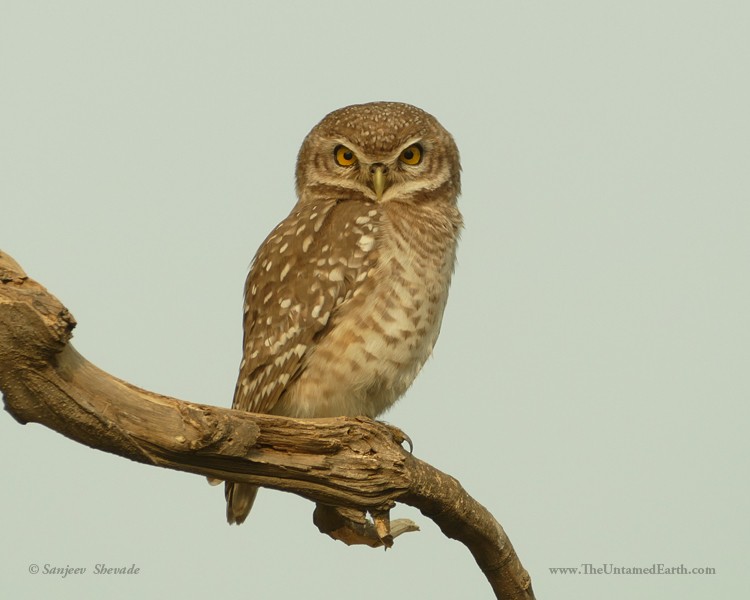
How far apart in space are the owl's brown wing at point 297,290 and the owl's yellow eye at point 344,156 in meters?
0.20

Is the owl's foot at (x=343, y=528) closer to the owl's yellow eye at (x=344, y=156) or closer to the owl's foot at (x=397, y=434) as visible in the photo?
the owl's foot at (x=397, y=434)

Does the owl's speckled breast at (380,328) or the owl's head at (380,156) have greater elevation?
the owl's head at (380,156)

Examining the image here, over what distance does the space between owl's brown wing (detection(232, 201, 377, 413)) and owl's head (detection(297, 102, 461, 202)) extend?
0.46ft

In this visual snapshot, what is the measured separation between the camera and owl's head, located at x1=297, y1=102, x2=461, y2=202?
4.33m

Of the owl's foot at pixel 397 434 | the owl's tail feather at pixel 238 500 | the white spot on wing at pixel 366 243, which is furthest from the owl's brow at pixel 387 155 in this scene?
the owl's tail feather at pixel 238 500

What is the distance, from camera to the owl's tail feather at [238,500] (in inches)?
169

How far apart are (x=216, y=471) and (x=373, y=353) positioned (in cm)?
111

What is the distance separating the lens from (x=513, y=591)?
4105mm

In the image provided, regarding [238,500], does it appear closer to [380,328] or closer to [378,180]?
[380,328]

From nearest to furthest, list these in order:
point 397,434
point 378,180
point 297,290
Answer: point 397,434 < point 297,290 < point 378,180

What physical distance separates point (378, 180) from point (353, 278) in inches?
18.6

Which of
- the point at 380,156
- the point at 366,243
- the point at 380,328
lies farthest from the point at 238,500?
the point at 380,156

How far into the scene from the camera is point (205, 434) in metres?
2.87

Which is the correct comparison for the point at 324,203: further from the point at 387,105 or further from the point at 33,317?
the point at 33,317
